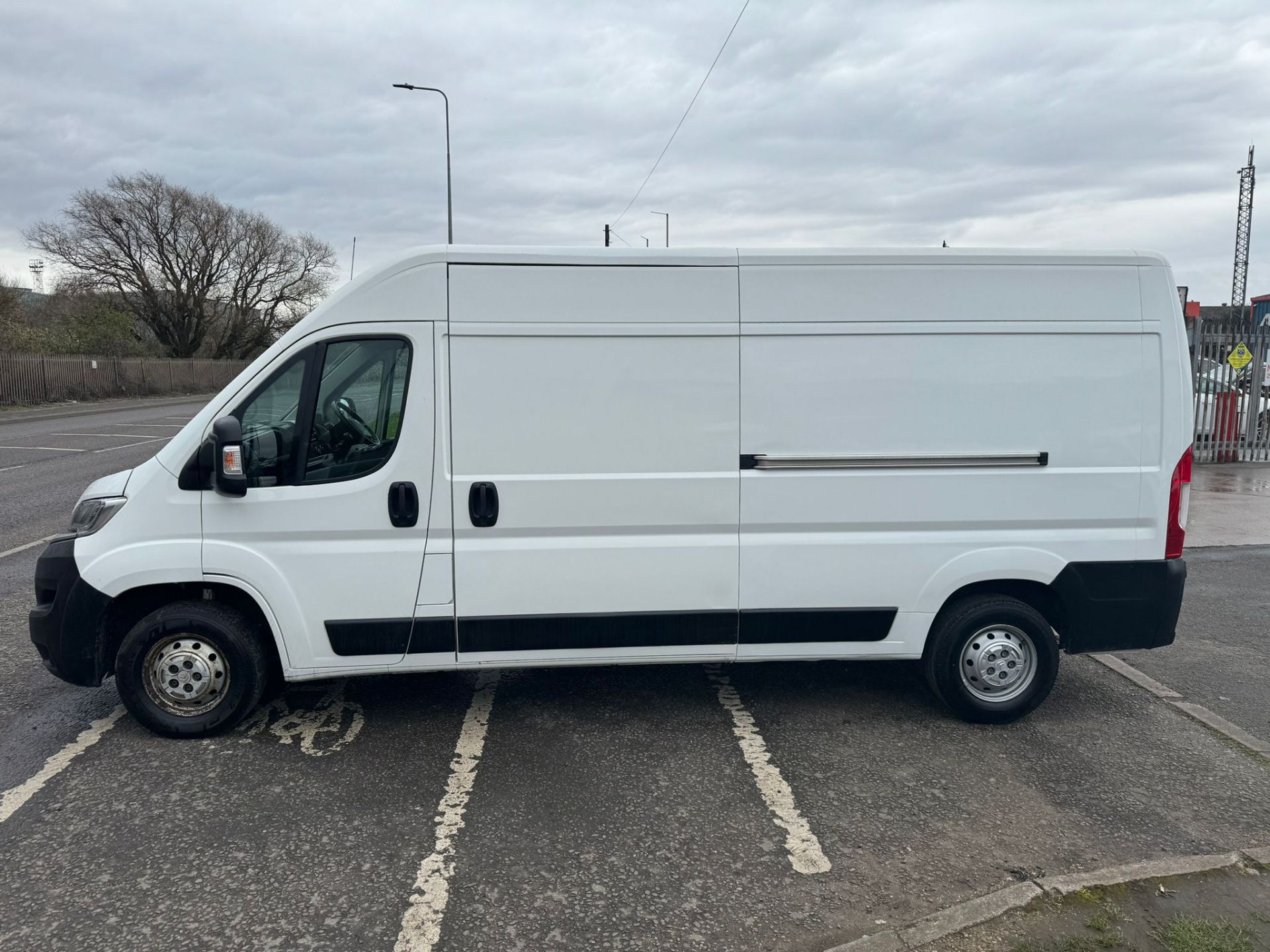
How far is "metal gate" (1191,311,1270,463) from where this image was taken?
1438 centimetres

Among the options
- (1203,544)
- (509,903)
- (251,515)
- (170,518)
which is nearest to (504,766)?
(509,903)

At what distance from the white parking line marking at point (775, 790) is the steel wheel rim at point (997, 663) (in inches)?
43.2

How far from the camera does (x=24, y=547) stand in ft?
27.4

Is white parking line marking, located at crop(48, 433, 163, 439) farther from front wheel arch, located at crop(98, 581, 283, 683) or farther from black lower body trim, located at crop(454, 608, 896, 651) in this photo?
black lower body trim, located at crop(454, 608, 896, 651)

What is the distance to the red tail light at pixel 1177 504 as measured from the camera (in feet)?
14.3

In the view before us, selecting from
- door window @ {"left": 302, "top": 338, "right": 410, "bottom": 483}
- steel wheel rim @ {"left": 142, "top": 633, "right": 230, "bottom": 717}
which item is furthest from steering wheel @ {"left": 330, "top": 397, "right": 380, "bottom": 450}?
steel wheel rim @ {"left": 142, "top": 633, "right": 230, "bottom": 717}

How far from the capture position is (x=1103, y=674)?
5398mm

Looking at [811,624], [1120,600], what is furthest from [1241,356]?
[811,624]

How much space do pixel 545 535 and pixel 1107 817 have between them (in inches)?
103

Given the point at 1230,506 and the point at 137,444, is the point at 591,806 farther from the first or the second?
the point at 137,444

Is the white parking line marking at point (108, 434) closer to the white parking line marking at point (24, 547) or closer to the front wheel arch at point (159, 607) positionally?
the white parking line marking at point (24, 547)

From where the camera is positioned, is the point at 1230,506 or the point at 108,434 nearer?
the point at 1230,506

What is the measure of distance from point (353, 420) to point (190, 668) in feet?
4.55

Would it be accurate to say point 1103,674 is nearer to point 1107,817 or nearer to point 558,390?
point 1107,817
